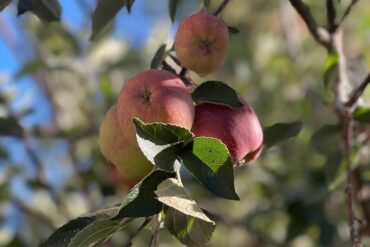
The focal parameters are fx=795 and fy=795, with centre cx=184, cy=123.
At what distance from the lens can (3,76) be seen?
2.02 metres

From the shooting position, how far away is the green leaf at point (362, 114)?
3.76ft

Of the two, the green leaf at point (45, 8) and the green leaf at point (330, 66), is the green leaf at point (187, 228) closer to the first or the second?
the green leaf at point (45, 8)

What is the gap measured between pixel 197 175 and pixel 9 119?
58 cm

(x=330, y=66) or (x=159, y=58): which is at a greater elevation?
(x=159, y=58)

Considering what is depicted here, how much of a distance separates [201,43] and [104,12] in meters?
0.18

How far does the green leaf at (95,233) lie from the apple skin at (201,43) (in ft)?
0.63

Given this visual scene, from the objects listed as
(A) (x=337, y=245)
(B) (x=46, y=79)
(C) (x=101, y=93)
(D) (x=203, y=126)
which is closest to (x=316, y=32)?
(D) (x=203, y=126)

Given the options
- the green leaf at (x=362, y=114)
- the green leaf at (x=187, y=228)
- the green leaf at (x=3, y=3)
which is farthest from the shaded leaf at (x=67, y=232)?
the green leaf at (x=362, y=114)

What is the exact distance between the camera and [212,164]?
78 centimetres

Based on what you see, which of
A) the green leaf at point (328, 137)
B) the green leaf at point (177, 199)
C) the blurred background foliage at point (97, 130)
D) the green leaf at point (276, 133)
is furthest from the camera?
the blurred background foliage at point (97, 130)

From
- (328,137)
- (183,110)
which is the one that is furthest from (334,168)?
(183,110)

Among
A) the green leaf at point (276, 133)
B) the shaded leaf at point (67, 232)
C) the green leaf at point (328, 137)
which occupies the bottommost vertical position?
the green leaf at point (328, 137)

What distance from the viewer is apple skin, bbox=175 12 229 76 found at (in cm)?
85

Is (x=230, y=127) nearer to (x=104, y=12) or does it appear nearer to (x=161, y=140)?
(x=161, y=140)
